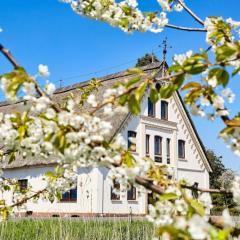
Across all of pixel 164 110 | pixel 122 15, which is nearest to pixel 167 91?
pixel 122 15

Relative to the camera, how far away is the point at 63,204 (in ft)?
73.6

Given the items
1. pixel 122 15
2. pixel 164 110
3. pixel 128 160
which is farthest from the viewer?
pixel 164 110

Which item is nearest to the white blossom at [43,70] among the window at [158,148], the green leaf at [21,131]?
the green leaf at [21,131]

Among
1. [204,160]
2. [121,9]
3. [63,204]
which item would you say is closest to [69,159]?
[121,9]

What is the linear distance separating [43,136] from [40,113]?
81 millimetres

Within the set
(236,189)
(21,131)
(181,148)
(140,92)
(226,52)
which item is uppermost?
(181,148)

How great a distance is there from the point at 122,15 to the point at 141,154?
814 inches

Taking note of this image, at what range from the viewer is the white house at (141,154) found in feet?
70.1

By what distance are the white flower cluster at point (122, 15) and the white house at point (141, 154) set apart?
1710 centimetres

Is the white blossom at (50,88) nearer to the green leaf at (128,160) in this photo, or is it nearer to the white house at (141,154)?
the green leaf at (128,160)

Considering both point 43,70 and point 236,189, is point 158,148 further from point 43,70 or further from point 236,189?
point 43,70

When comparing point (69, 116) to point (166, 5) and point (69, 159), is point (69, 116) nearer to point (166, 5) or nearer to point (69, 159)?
point (69, 159)

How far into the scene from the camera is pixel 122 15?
286 centimetres

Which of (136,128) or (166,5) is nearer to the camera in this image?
(166,5)
